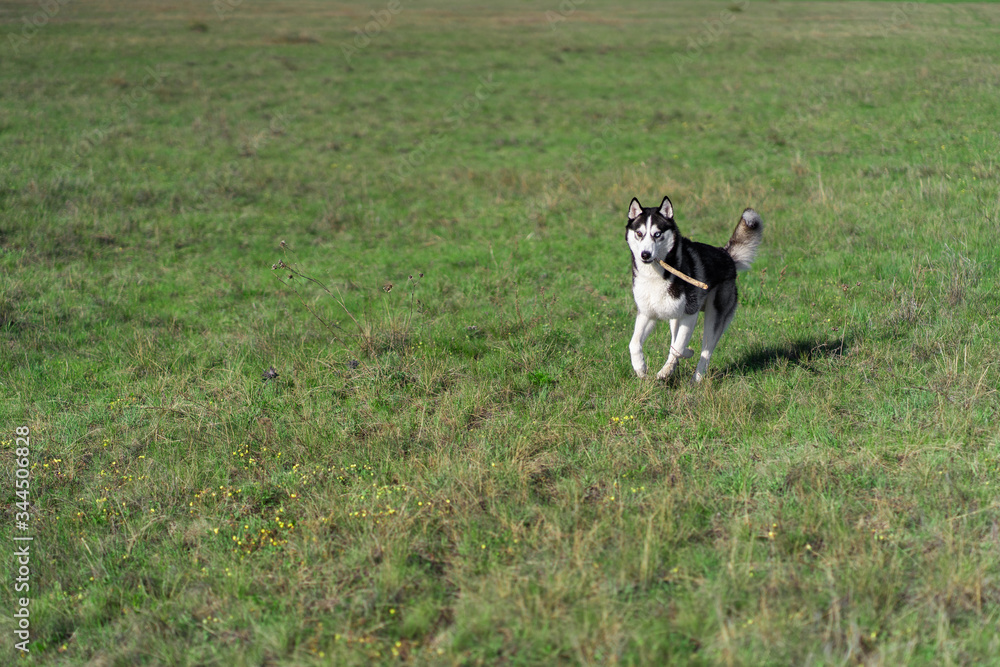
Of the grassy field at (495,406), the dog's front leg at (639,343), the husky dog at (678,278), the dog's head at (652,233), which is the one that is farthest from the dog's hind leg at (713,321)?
the dog's head at (652,233)

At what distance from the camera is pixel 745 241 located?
699 centimetres

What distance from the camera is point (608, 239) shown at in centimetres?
1154

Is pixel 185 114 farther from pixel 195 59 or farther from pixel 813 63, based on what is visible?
pixel 813 63

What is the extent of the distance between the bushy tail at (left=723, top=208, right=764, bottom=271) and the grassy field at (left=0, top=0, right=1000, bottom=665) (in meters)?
0.85

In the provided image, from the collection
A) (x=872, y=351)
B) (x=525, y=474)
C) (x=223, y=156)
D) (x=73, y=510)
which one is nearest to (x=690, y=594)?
(x=525, y=474)

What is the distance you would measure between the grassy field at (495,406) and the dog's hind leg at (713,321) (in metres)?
0.36

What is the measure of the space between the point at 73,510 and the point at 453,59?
1126 inches

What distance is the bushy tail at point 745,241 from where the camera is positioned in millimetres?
6910

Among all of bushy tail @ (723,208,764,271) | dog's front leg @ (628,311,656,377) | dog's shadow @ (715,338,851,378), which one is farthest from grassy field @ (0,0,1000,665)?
bushy tail @ (723,208,764,271)

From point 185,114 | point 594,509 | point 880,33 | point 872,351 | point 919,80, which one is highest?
point 880,33

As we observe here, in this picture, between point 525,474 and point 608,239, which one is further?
point 608,239

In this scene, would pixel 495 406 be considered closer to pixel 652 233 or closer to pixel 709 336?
pixel 652 233

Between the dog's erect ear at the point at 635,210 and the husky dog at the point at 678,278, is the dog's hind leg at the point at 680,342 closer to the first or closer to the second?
the husky dog at the point at 678,278

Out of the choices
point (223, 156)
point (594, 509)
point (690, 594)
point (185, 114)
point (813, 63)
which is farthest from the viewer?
point (813, 63)
